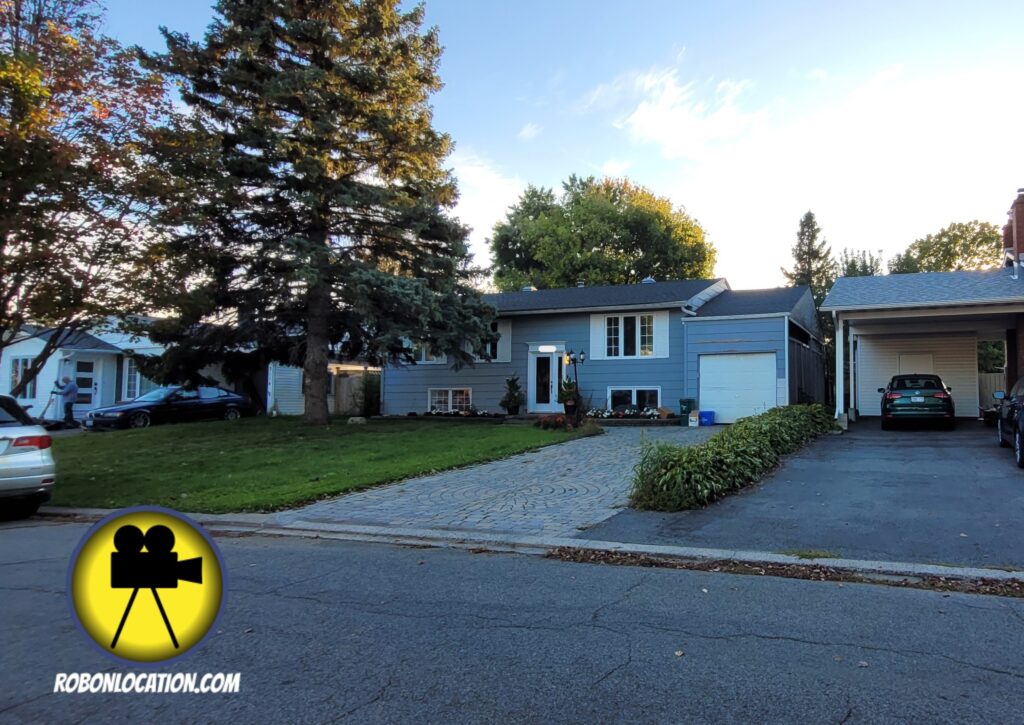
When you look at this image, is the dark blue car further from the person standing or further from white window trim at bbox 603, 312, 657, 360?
white window trim at bbox 603, 312, 657, 360

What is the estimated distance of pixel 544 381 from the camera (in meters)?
24.3

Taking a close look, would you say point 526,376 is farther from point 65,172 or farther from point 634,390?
point 65,172

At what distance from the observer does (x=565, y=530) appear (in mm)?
7547

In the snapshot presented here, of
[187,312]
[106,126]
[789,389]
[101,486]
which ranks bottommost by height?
[101,486]

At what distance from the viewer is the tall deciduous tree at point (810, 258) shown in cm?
4572

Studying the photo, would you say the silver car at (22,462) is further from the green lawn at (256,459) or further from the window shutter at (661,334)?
the window shutter at (661,334)

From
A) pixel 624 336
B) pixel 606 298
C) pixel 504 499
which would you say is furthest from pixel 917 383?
pixel 504 499

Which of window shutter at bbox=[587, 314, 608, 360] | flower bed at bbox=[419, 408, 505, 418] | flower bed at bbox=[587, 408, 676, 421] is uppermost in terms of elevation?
window shutter at bbox=[587, 314, 608, 360]

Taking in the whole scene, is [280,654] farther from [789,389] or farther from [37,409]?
[37,409]

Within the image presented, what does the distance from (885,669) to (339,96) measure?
18.4 m

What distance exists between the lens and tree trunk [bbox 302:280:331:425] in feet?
64.3

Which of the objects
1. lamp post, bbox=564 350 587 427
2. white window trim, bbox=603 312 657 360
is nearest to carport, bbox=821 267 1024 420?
white window trim, bbox=603 312 657 360

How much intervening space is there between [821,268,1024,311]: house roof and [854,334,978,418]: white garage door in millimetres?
3105

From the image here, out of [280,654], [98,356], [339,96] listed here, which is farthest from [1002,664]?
[98,356]
